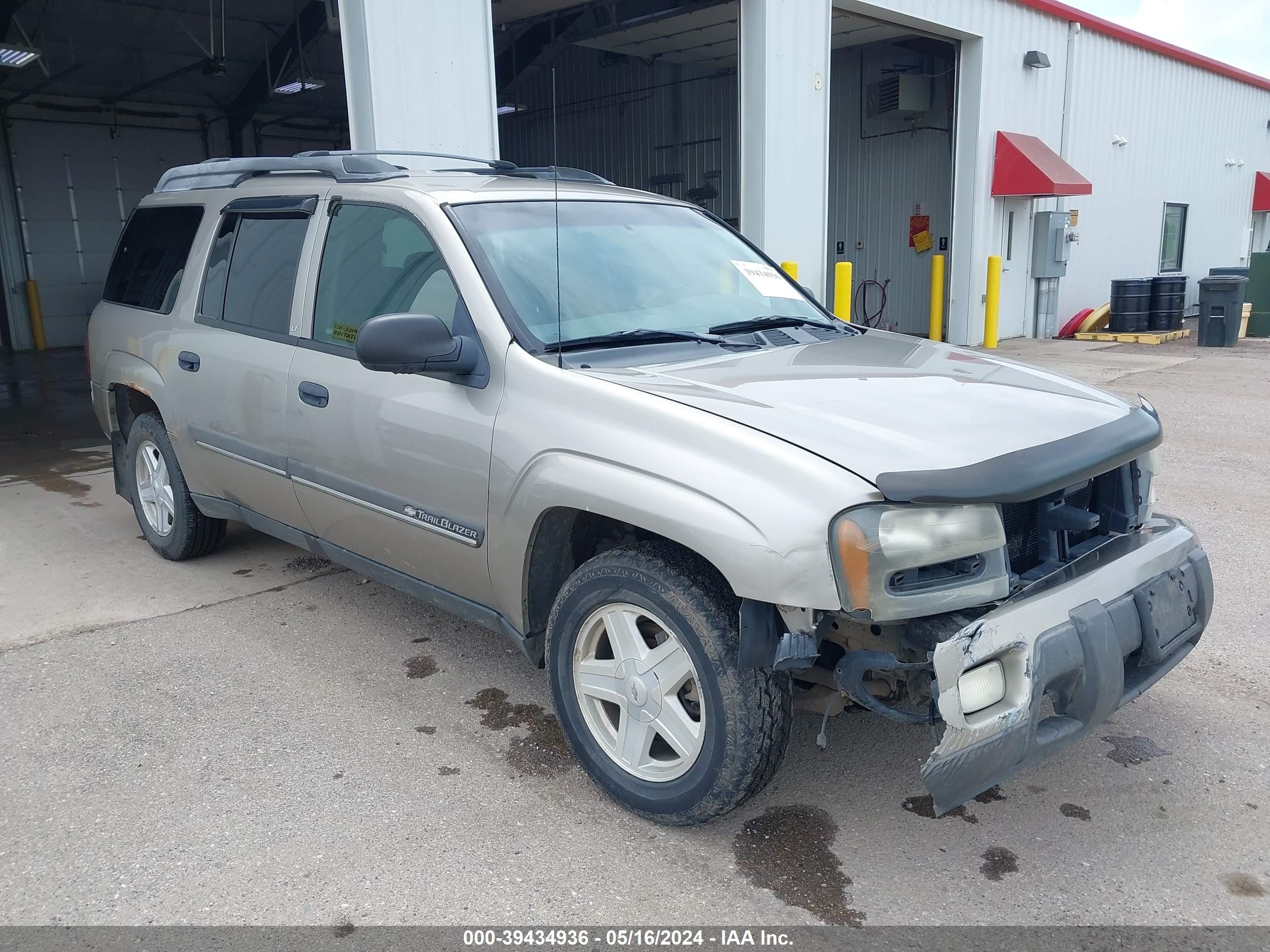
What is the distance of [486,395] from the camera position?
318cm

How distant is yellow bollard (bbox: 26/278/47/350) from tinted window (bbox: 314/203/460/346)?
59.8 ft

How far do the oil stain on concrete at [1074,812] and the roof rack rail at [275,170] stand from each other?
324cm

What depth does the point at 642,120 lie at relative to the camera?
63.8 ft

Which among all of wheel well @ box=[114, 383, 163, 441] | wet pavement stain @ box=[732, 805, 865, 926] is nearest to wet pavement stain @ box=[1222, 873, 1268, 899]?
wet pavement stain @ box=[732, 805, 865, 926]

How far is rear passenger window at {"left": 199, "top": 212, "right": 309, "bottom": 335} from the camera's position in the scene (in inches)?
162

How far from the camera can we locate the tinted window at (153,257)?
4910mm

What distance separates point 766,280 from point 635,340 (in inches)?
41.8

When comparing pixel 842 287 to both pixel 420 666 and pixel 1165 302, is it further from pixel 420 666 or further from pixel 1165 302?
pixel 420 666

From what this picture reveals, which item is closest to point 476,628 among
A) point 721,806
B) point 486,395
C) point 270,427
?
point 270,427

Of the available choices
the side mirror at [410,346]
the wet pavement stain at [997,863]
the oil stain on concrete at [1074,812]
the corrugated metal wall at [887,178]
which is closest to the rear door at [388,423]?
the side mirror at [410,346]

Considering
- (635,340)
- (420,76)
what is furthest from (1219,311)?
(635,340)

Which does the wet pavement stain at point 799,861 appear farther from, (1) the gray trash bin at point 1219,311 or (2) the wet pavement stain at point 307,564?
(1) the gray trash bin at point 1219,311

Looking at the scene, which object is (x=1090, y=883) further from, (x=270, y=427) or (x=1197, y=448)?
(x=1197, y=448)

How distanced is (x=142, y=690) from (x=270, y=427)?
1126mm
